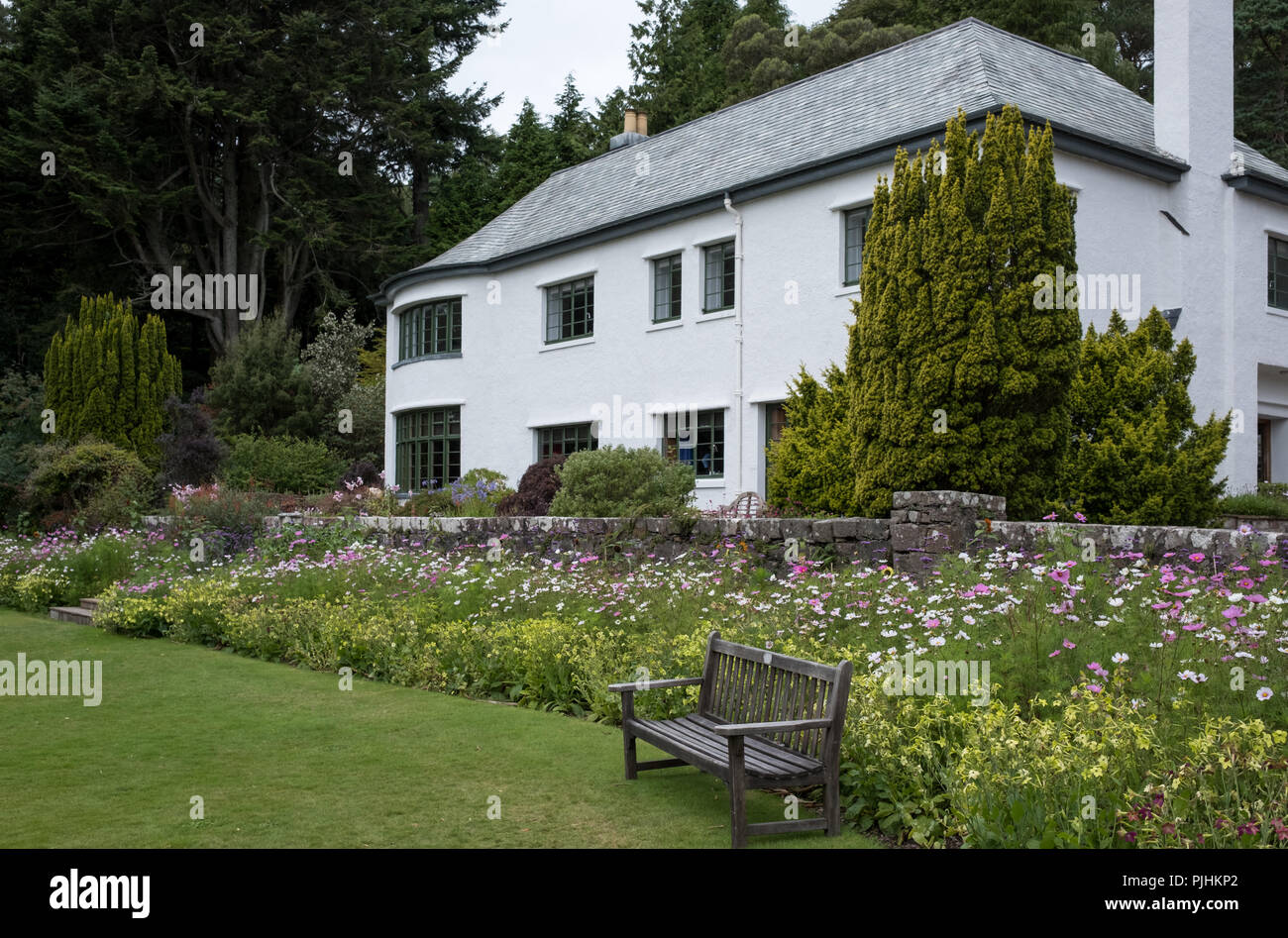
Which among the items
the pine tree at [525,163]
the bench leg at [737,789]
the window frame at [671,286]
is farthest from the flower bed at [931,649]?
the pine tree at [525,163]

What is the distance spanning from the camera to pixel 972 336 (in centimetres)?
1023

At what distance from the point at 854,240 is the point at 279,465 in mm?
14060

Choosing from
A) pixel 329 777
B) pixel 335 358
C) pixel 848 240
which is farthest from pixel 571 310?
pixel 329 777

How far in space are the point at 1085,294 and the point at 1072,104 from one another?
12.9 feet

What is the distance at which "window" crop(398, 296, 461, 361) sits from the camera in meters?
24.7

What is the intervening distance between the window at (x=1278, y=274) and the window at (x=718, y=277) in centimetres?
907

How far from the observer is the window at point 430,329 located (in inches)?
973

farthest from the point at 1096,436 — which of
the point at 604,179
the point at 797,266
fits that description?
the point at 604,179

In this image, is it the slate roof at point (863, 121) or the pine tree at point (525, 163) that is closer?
the slate roof at point (863, 121)

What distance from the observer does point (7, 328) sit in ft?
114

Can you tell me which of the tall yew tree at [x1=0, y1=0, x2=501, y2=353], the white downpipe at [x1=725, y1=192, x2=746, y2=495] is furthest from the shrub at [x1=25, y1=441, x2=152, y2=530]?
the tall yew tree at [x1=0, y1=0, x2=501, y2=353]

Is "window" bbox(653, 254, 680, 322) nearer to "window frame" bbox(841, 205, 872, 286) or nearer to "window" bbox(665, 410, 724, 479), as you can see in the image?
"window" bbox(665, 410, 724, 479)

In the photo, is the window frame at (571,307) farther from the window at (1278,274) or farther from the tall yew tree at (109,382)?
the window at (1278,274)
